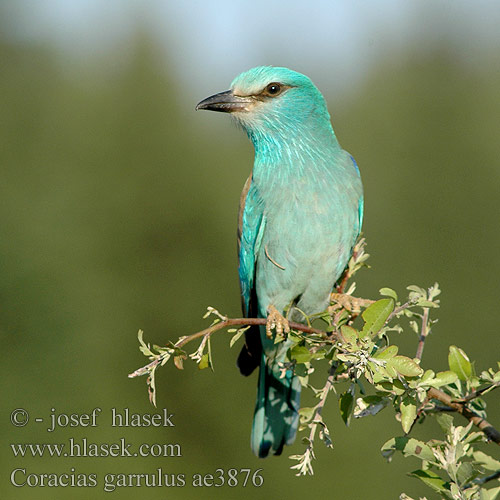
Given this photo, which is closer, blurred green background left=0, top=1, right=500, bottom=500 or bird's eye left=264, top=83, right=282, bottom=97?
bird's eye left=264, top=83, right=282, bottom=97

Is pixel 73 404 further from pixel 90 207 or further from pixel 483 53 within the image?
pixel 483 53

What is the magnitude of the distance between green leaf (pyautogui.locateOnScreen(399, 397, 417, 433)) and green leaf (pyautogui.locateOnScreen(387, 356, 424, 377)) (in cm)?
9

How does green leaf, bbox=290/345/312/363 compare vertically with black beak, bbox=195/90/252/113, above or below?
below

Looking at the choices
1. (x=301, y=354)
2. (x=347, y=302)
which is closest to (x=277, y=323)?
(x=347, y=302)

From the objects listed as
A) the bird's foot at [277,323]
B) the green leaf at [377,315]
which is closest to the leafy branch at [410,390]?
the green leaf at [377,315]

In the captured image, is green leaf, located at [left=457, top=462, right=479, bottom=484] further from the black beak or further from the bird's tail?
the black beak

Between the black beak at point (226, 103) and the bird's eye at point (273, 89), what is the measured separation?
0.12 metres

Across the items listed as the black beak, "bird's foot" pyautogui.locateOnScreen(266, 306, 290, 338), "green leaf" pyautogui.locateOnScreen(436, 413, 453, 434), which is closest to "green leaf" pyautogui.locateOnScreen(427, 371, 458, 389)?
"green leaf" pyautogui.locateOnScreen(436, 413, 453, 434)

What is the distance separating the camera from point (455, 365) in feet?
7.34

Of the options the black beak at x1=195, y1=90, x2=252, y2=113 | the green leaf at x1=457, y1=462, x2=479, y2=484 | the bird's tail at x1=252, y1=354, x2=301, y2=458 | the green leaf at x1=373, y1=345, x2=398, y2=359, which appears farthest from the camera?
the bird's tail at x1=252, y1=354, x2=301, y2=458

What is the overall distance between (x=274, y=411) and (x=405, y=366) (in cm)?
214

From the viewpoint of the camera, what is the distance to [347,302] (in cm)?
355

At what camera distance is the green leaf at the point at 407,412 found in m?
1.99

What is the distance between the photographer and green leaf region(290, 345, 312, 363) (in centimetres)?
244
